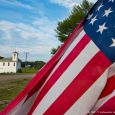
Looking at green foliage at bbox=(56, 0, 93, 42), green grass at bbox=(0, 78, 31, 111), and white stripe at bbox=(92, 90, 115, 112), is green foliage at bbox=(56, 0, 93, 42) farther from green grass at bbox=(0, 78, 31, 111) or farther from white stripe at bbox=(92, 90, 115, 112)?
white stripe at bbox=(92, 90, 115, 112)

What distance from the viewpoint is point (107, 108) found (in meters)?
2.42

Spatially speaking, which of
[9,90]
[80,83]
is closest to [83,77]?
[80,83]

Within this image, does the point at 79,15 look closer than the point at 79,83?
No

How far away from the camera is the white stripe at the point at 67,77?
248 centimetres

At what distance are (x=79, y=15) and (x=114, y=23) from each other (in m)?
53.0

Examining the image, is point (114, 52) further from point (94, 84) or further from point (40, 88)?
point (40, 88)

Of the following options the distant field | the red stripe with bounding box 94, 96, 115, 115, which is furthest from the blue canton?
the distant field

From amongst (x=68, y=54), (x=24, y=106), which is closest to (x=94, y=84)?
(x=68, y=54)

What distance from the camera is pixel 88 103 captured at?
240cm

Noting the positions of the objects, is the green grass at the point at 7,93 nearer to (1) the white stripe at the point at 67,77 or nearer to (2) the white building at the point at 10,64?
(1) the white stripe at the point at 67,77

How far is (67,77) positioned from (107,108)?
308 mm

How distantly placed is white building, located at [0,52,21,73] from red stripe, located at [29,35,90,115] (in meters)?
134

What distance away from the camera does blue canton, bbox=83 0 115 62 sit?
246 centimetres

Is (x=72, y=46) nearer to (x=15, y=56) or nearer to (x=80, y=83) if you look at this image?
(x=80, y=83)
